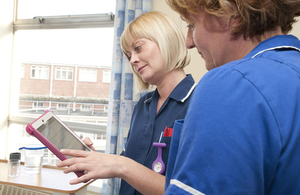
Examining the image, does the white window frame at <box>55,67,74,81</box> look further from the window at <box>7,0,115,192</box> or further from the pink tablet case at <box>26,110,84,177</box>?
the pink tablet case at <box>26,110,84,177</box>

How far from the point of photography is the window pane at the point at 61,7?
111 inches

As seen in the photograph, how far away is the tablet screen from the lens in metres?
1.01

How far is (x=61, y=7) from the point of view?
2992mm

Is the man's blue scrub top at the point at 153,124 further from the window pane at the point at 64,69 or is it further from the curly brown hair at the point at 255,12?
the window pane at the point at 64,69

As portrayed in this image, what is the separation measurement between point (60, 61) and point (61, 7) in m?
0.73

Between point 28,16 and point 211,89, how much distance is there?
3.51 meters

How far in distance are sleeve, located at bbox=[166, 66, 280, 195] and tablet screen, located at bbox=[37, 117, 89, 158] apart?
2.67 ft

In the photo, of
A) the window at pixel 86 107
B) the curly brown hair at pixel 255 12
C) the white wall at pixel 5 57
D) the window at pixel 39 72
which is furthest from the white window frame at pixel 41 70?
the curly brown hair at pixel 255 12

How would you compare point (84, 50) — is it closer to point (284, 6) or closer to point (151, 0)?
point (151, 0)

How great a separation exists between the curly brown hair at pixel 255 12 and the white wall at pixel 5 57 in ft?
10.7

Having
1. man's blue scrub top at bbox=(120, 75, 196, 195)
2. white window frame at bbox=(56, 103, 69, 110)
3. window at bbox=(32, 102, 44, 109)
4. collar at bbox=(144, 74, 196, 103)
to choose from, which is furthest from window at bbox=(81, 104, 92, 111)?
collar at bbox=(144, 74, 196, 103)

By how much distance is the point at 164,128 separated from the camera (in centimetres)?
98

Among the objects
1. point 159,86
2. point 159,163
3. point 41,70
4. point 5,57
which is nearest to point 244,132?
point 159,163

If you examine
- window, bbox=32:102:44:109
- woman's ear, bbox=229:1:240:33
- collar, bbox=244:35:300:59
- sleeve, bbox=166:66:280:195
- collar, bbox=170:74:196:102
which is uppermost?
woman's ear, bbox=229:1:240:33
